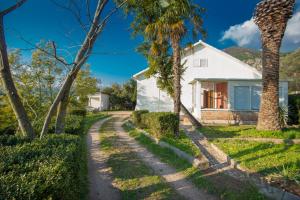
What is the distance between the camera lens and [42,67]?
12.6 meters

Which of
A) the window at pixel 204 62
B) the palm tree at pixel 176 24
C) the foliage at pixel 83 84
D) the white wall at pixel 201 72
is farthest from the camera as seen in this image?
the window at pixel 204 62

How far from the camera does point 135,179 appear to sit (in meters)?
5.99

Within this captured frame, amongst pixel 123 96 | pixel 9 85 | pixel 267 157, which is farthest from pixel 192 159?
pixel 123 96

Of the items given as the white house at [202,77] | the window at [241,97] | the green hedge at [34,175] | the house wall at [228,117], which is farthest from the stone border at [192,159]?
the white house at [202,77]

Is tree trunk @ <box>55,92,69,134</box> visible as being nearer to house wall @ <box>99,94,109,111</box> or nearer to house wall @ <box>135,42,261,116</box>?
house wall @ <box>135,42,261,116</box>

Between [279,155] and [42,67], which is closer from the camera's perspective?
[279,155]

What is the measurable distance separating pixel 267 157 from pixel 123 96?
38.8m

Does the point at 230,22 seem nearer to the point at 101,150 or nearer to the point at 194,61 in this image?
the point at 194,61

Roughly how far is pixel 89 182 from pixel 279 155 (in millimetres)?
6492

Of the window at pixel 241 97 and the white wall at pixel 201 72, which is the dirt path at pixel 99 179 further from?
the white wall at pixel 201 72

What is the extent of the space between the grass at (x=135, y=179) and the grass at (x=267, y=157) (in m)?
2.72

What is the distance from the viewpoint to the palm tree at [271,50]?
11.0 metres

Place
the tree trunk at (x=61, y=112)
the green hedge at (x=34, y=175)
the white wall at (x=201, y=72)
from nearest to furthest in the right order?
the green hedge at (x=34, y=175)
the tree trunk at (x=61, y=112)
the white wall at (x=201, y=72)

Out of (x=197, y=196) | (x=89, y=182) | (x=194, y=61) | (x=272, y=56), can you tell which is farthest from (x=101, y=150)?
(x=194, y=61)
